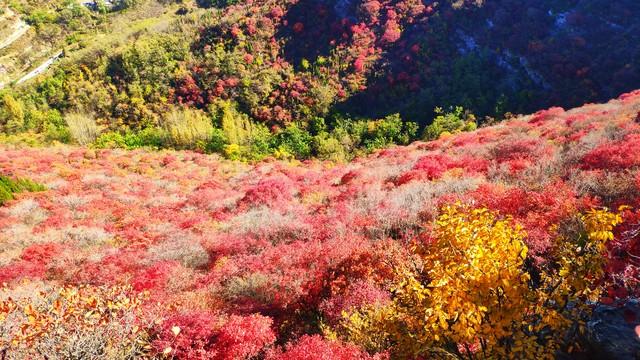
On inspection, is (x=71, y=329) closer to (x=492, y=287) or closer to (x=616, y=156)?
(x=492, y=287)

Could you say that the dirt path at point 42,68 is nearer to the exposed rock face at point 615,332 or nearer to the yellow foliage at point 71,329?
the yellow foliage at point 71,329

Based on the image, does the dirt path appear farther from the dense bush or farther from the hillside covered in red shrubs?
the dense bush

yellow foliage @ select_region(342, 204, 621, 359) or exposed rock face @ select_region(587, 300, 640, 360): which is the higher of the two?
yellow foliage @ select_region(342, 204, 621, 359)

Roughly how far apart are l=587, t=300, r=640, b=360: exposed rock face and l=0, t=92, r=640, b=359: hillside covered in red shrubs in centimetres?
10

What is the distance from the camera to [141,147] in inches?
1642

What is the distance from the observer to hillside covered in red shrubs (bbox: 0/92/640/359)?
615 centimetres

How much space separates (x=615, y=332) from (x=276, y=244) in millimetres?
8923

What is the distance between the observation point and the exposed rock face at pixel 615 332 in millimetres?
4410

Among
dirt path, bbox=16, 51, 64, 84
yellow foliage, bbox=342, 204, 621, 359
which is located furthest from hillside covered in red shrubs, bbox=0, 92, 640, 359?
dirt path, bbox=16, 51, 64, 84

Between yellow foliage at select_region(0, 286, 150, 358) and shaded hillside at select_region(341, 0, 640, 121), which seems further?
shaded hillside at select_region(341, 0, 640, 121)

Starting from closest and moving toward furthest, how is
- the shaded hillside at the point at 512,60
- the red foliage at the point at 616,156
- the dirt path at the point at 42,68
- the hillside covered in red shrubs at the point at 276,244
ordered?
the hillside covered in red shrubs at the point at 276,244 → the red foliage at the point at 616,156 → the shaded hillside at the point at 512,60 → the dirt path at the point at 42,68

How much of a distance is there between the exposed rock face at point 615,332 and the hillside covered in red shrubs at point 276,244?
0.10 metres

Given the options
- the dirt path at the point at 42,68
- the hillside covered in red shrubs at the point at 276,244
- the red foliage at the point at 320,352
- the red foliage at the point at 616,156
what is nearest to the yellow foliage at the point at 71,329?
the hillside covered in red shrubs at the point at 276,244

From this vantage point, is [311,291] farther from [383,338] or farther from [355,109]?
[355,109]
